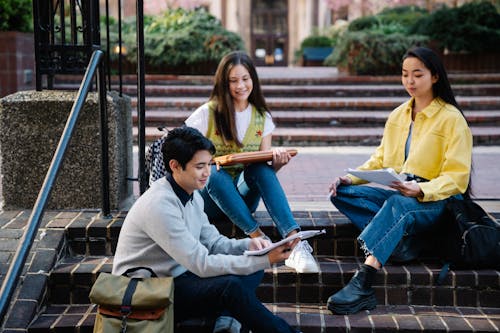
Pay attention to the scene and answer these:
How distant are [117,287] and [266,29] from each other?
84.1 ft

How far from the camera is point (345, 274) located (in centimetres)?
366

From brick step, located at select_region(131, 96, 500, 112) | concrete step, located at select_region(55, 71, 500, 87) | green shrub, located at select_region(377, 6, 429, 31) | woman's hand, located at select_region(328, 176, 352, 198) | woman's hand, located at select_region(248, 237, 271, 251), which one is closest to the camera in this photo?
woman's hand, located at select_region(248, 237, 271, 251)

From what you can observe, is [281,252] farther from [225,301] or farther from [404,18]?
[404,18]

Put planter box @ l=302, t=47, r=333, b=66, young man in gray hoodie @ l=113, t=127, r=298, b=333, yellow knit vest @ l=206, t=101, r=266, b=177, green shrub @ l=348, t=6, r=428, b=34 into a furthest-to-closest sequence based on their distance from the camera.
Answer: planter box @ l=302, t=47, r=333, b=66 < green shrub @ l=348, t=6, r=428, b=34 < yellow knit vest @ l=206, t=101, r=266, b=177 < young man in gray hoodie @ l=113, t=127, r=298, b=333

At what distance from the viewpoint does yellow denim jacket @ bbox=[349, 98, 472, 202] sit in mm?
3625

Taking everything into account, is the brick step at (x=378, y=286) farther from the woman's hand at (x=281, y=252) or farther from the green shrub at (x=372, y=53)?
the green shrub at (x=372, y=53)

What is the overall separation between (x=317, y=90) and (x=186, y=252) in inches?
299

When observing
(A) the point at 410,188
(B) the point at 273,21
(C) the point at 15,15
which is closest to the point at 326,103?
(C) the point at 15,15

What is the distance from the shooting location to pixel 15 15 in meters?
8.77

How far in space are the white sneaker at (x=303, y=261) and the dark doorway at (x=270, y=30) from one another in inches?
941

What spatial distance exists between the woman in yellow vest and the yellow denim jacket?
54 centimetres

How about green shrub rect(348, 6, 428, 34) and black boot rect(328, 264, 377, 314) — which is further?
green shrub rect(348, 6, 428, 34)

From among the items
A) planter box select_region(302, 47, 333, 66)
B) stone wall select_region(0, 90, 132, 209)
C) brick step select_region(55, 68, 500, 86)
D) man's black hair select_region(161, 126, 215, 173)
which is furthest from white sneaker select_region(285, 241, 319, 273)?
planter box select_region(302, 47, 333, 66)

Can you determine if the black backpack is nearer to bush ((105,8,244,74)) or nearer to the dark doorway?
bush ((105,8,244,74))
